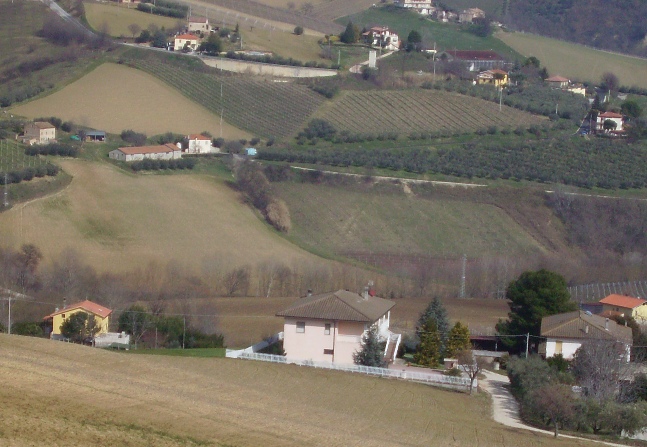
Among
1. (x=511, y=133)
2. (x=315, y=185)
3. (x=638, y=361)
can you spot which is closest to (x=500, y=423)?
(x=638, y=361)

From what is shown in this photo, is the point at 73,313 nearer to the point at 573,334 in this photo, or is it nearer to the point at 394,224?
the point at 573,334

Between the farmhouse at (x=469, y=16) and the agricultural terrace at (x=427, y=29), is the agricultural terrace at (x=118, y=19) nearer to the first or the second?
the agricultural terrace at (x=427, y=29)

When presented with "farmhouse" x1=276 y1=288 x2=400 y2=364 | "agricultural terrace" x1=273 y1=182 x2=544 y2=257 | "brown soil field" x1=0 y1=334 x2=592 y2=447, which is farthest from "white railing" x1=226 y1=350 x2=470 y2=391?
"agricultural terrace" x1=273 y1=182 x2=544 y2=257

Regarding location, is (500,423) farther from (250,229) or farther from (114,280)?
(250,229)

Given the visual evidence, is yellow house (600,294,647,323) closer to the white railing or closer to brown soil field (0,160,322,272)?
the white railing

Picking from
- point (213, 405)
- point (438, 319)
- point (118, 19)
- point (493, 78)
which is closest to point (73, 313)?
point (438, 319)

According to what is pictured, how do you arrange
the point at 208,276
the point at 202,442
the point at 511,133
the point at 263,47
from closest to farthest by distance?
the point at 202,442 < the point at 208,276 < the point at 511,133 < the point at 263,47
